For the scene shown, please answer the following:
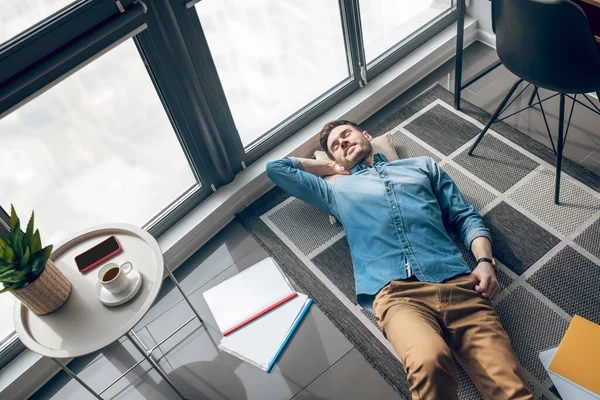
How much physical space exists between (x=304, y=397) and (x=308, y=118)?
130 cm

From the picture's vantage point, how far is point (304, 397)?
6.39ft

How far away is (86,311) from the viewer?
1714 mm

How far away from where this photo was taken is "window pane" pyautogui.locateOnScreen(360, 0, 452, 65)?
281cm

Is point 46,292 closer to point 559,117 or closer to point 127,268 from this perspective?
point 127,268

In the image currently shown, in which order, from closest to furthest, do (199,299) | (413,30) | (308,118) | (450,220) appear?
(450,220) → (199,299) → (308,118) → (413,30)

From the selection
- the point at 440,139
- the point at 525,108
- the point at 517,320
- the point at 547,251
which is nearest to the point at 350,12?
the point at 440,139

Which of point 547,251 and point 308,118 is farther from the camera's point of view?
point 308,118

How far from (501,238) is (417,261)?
1.64 feet

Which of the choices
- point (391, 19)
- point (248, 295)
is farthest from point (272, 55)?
point (248, 295)

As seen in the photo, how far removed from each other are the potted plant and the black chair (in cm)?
166

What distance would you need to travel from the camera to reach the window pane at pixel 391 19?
9.23 ft

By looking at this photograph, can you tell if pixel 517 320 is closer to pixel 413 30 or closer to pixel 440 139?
A: pixel 440 139

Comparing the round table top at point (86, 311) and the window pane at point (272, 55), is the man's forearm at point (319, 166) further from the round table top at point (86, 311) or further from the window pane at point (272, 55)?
the round table top at point (86, 311)

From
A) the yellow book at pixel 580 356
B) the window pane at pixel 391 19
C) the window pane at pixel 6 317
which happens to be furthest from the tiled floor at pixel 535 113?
the window pane at pixel 6 317
